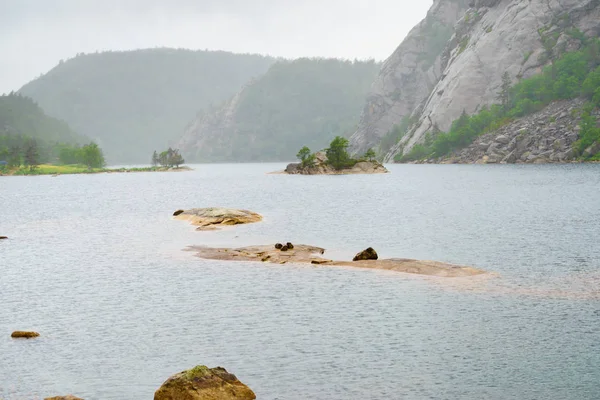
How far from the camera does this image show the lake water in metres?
26.2

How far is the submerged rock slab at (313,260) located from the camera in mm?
47312

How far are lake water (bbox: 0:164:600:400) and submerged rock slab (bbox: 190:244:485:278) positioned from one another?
1649 millimetres

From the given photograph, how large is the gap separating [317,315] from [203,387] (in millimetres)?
12974

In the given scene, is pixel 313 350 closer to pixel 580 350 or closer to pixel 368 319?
pixel 368 319

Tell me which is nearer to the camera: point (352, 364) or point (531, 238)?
point (352, 364)

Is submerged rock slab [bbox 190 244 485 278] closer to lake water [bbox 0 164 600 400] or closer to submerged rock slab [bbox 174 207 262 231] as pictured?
lake water [bbox 0 164 600 400]

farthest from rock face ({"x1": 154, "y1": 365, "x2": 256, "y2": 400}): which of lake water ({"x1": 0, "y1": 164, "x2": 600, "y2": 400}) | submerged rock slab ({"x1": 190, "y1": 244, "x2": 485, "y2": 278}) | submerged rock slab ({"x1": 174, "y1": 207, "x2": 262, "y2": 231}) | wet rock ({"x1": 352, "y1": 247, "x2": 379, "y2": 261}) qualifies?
submerged rock slab ({"x1": 174, "y1": 207, "x2": 262, "y2": 231})

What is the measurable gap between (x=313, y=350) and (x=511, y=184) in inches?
4484

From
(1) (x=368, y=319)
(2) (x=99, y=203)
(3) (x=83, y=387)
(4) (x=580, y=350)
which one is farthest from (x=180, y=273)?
(2) (x=99, y=203)

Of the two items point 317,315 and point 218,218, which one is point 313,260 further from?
point 218,218

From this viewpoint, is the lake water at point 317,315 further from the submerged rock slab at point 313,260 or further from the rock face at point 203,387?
the submerged rock slab at point 313,260

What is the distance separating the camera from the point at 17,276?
167 feet

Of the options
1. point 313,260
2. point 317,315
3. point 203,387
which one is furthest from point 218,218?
point 203,387

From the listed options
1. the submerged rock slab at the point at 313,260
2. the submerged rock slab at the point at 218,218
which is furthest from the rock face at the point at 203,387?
the submerged rock slab at the point at 218,218
